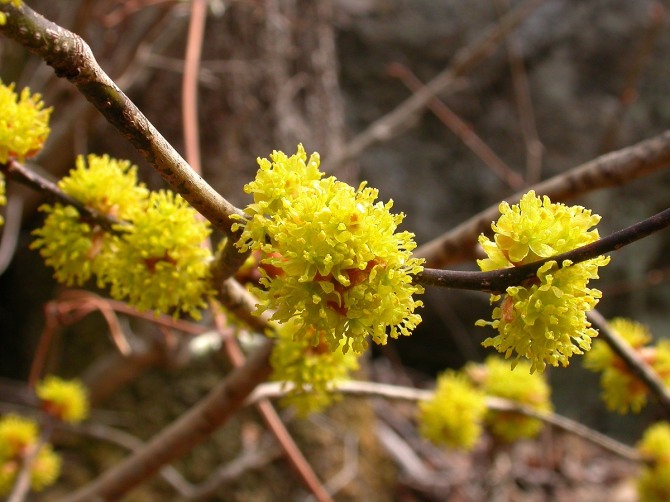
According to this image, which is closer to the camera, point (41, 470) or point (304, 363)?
point (304, 363)

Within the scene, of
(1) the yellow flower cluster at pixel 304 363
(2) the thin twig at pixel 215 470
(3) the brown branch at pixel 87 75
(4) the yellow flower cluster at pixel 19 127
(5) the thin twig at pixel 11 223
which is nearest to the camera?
(3) the brown branch at pixel 87 75

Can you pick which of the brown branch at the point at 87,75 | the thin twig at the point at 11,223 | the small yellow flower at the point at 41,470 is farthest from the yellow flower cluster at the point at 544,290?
the thin twig at the point at 11,223

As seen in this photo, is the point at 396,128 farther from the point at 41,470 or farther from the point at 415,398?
the point at 41,470

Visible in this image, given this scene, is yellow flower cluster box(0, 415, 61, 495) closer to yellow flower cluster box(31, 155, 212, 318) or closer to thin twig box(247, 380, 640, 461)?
thin twig box(247, 380, 640, 461)

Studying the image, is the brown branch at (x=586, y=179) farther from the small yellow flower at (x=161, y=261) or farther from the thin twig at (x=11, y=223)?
the thin twig at (x=11, y=223)

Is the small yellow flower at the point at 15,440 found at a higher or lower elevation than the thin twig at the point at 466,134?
lower

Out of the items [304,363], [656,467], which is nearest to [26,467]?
[304,363]

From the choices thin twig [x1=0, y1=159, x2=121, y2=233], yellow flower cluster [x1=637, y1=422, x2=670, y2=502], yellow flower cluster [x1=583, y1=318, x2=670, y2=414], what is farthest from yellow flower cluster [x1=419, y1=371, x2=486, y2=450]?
thin twig [x1=0, y1=159, x2=121, y2=233]
